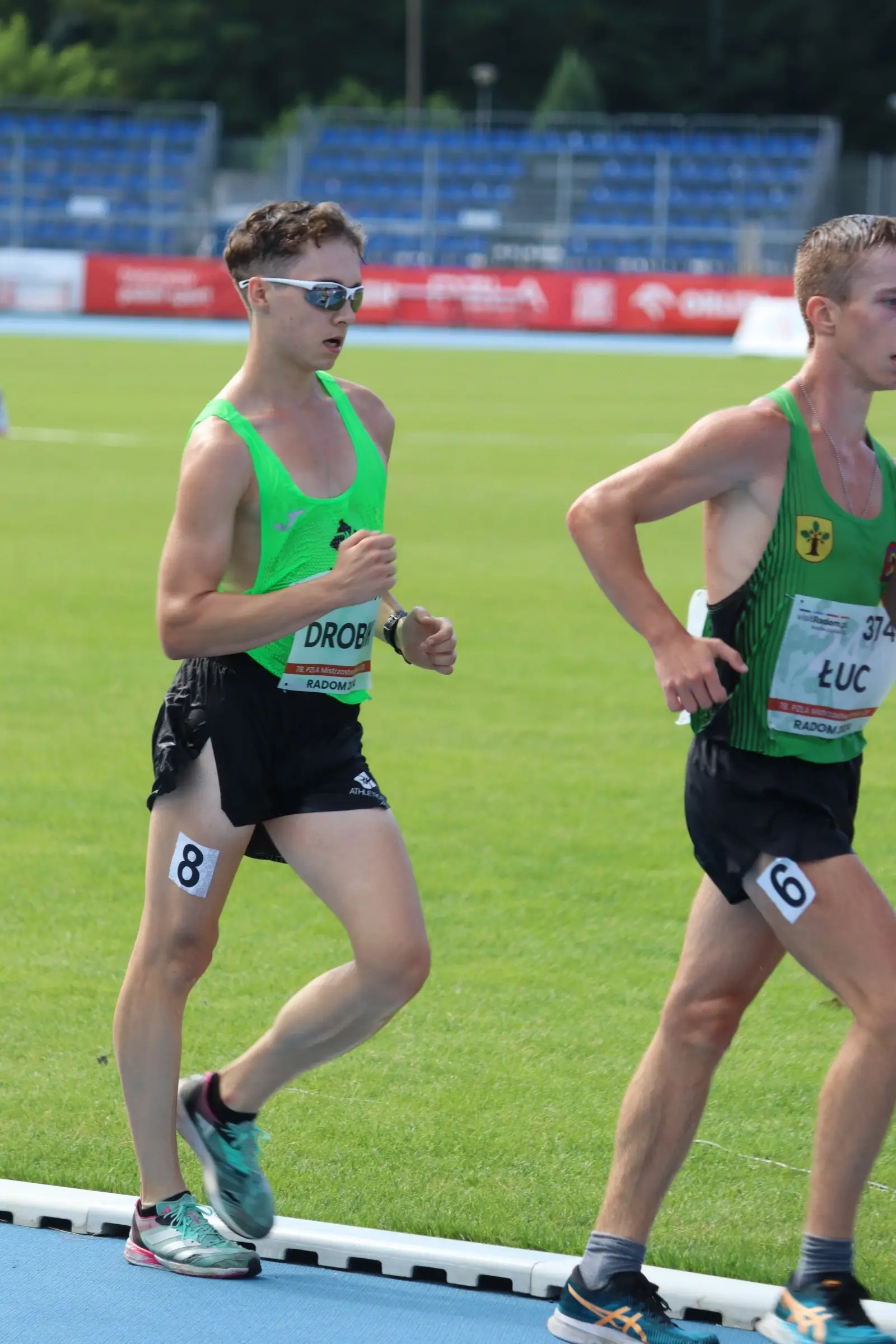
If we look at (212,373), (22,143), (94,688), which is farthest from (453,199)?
(94,688)

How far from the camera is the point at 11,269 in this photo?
157 ft

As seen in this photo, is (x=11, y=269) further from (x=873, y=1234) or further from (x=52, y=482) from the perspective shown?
(x=873, y=1234)

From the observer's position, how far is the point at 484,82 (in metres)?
72.1

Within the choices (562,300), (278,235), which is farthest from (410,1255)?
(562,300)

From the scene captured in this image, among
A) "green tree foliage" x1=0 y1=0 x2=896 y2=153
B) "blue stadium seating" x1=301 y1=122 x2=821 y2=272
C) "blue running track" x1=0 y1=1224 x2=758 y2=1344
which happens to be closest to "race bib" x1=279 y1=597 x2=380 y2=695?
"blue running track" x1=0 y1=1224 x2=758 y2=1344

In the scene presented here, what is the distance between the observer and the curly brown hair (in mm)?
4039

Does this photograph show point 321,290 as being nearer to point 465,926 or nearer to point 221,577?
point 221,577

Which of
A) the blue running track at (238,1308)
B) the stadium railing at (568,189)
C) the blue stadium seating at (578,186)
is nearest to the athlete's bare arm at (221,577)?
the blue running track at (238,1308)

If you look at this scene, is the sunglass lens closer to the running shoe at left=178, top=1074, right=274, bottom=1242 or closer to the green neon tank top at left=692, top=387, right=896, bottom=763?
the green neon tank top at left=692, top=387, right=896, bottom=763

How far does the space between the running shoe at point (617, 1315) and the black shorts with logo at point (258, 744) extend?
1.04 m

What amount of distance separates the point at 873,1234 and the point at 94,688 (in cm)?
681

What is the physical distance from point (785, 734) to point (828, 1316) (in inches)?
41.8

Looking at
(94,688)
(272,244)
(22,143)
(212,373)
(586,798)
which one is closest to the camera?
(272,244)

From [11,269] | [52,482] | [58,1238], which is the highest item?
[11,269]
